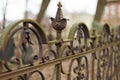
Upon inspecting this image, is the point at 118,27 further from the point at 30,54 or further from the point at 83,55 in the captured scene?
the point at 30,54

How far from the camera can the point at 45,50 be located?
1547mm

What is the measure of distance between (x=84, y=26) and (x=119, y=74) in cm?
187

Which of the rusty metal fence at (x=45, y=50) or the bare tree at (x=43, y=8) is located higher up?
the bare tree at (x=43, y=8)

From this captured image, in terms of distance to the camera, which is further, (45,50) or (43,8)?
(43,8)

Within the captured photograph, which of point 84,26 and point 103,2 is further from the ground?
point 103,2

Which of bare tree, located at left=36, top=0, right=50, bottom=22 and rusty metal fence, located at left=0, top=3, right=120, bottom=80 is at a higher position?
bare tree, located at left=36, top=0, right=50, bottom=22

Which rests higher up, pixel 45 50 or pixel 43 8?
pixel 43 8

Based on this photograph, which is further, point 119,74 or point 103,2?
point 103,2

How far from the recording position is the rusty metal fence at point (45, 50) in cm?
121

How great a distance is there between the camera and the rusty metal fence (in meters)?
1.21

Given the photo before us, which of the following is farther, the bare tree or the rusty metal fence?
the bare tree

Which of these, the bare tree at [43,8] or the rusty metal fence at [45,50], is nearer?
the rusty metal fence at [45,50]

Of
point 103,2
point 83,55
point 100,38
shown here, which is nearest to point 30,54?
point 83,55

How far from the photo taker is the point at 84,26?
7.07 ft
